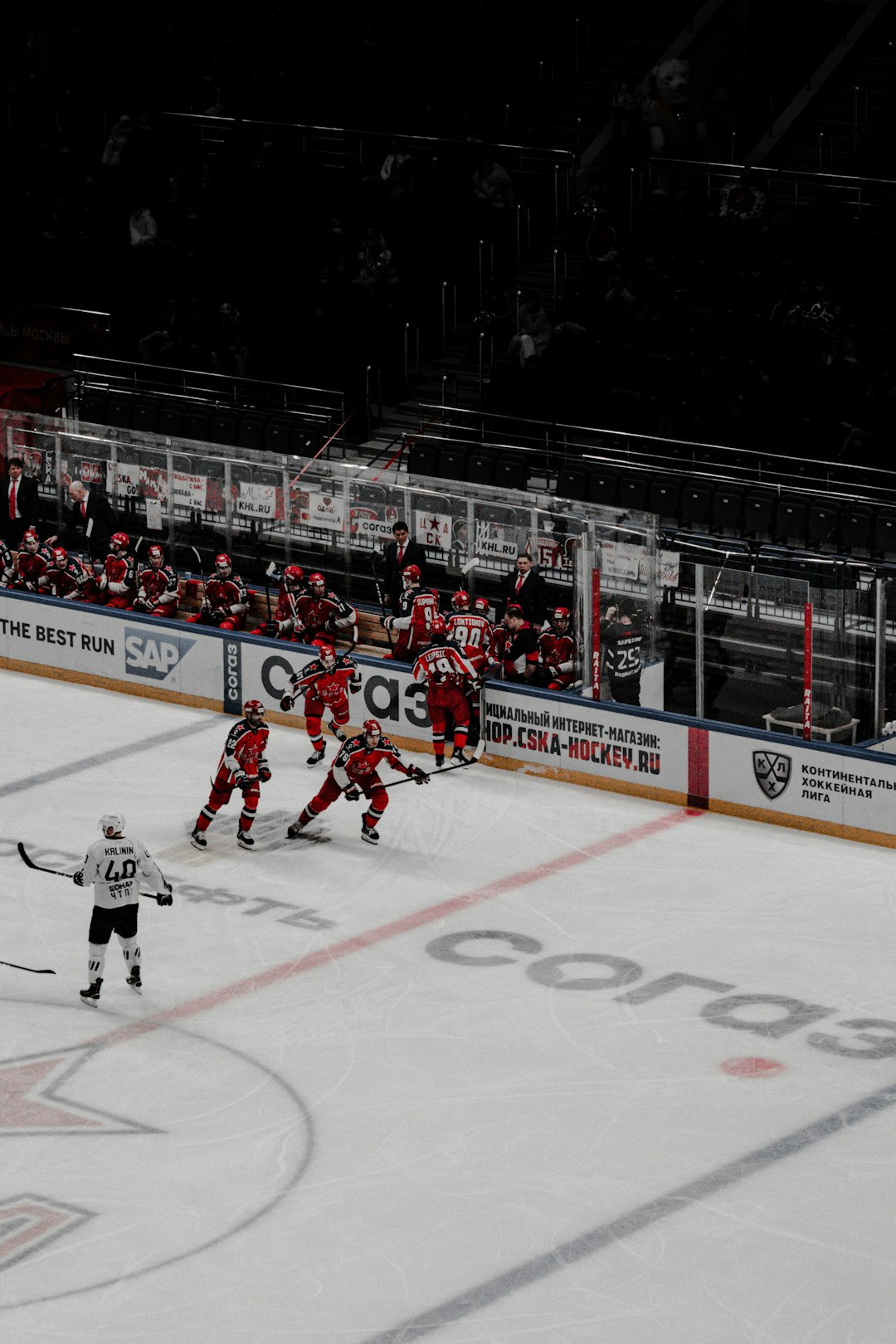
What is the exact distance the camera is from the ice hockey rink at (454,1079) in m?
10.9

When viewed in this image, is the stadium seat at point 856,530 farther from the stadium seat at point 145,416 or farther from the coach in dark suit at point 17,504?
the stadium seat at point 145,416

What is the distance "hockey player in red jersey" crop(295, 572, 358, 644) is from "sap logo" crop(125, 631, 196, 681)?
123 centimetres

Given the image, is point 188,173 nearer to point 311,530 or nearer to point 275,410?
point 275,410

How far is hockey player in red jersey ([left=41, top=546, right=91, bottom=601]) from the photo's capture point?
22656 mm

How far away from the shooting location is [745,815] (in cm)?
1822

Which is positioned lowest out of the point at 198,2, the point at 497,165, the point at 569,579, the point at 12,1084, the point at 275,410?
the point at 12,1084

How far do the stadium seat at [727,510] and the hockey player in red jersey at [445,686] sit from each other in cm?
360

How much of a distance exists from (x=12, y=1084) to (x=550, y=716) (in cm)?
729

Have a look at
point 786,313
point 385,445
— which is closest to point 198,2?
point 385,445

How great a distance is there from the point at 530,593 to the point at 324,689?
208cm

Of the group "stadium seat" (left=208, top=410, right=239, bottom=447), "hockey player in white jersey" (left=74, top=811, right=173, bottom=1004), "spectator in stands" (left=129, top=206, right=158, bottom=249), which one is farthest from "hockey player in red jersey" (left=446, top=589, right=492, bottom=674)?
"spectator in stands" (left=129, top=206, right=158, bottom=249)

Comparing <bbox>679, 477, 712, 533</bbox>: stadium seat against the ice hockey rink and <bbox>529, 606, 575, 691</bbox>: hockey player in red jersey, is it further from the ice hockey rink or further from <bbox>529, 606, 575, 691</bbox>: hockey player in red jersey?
the ice hockey rink

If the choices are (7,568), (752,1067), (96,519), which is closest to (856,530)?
(96,519)

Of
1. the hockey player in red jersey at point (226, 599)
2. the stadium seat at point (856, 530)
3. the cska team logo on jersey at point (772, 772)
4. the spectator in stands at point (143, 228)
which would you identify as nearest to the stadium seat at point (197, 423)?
the hockey player in red jersey at point (226, 599)
